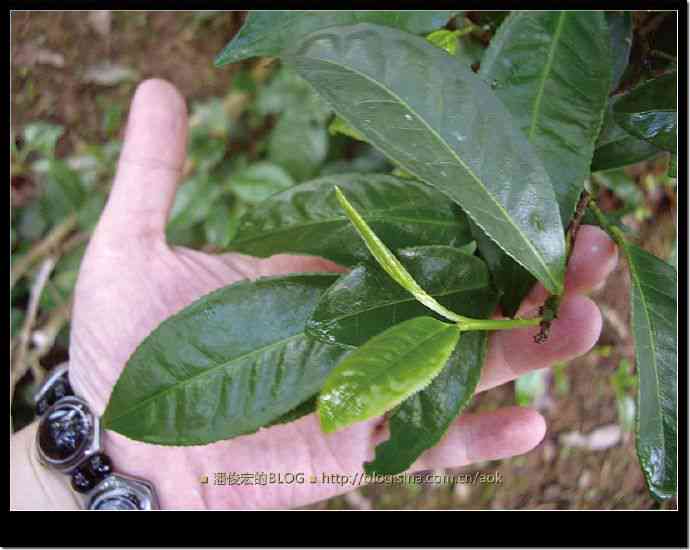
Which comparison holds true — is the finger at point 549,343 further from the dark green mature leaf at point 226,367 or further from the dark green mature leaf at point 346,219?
the dark green mature leaf at point 226,367

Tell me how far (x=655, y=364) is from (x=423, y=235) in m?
0.28

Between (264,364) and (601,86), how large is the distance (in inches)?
18.7

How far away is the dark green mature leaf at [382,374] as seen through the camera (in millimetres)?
528

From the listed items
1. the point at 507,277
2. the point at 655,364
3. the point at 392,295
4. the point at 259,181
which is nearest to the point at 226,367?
the point at 392,295

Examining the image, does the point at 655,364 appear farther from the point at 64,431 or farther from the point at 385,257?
the point at 64,431

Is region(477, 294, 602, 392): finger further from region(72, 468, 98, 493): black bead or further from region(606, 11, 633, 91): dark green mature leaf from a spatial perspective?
region(72, 468, 98, 493): black bead

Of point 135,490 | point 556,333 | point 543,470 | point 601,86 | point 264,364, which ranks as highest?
point 601,86

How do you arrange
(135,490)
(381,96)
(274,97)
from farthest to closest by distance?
(274,97) < (135,490) < (381,96)

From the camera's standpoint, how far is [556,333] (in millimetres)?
903

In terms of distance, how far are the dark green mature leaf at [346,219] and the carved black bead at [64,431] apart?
0.48 meters

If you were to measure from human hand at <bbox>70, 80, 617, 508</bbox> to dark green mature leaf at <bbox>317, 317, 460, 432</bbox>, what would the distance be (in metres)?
0.46

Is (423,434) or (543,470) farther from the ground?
(423,434)
